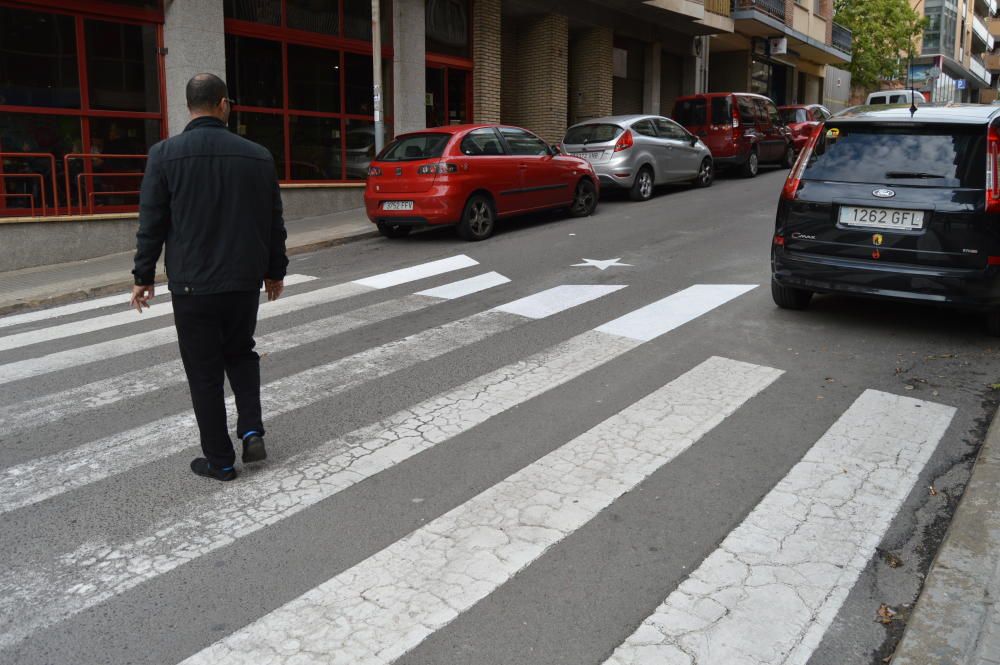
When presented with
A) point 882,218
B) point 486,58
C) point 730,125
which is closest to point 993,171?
point 882,218

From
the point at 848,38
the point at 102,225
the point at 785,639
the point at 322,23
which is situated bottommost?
the point at 785,639

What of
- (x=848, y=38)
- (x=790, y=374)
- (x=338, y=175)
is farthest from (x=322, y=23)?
(x=848, y=38)

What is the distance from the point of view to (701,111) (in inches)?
842

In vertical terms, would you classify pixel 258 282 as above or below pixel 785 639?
above

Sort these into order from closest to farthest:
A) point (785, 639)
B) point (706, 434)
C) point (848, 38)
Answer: point (785, 639)
point (706, 434)
point (848, 38)

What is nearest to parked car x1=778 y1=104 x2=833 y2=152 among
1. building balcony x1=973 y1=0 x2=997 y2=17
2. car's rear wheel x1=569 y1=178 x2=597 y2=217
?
car's rear wheel x1=569 y1=178 x2=597 y2=217

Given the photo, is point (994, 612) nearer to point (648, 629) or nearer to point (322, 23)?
point (648, 629)

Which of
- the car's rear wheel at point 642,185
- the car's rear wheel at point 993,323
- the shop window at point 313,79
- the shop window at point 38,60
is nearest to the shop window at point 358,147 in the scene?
the shop window at point 313,79

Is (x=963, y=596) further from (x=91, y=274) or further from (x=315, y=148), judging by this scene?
(x=315, y=148)

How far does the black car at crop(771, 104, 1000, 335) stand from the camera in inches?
260

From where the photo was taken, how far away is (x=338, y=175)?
17.6 meters

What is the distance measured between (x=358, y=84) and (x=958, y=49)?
61.0m

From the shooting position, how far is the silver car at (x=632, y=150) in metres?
16.6

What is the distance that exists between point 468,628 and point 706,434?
92.0 inches
